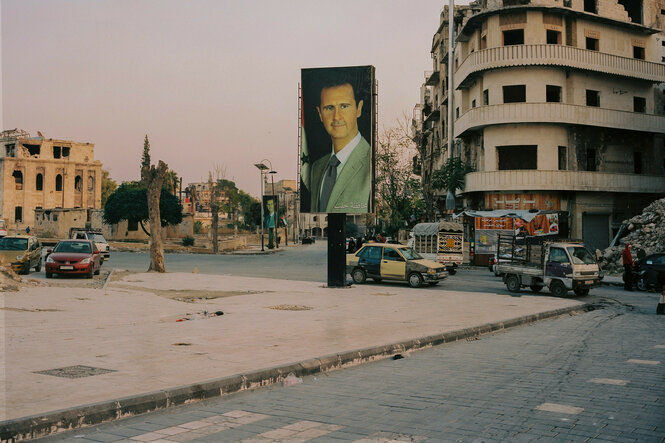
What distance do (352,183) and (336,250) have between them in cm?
264

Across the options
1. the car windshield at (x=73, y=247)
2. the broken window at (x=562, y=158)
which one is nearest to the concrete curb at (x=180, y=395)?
the car windshield at (x=73, y=247)

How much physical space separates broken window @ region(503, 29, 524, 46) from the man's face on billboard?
884 inches

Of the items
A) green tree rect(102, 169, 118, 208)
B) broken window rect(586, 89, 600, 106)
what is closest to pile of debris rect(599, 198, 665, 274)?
broken window rect(586, 89, 600, 106)

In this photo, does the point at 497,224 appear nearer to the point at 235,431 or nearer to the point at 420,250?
the point at 420,250

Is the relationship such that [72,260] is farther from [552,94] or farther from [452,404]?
[552,94]

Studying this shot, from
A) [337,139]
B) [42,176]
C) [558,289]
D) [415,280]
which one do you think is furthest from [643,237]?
[42,176]

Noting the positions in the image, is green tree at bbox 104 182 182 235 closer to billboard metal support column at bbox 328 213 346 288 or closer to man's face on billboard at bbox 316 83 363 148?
billboard metal support column at bbox 328 213 346 288

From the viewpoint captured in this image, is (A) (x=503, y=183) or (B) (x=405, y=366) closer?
(B) (x=405, y=366)

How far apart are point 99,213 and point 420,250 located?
5993 cm

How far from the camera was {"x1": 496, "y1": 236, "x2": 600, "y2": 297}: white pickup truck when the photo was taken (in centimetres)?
2030

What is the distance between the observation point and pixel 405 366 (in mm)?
8844

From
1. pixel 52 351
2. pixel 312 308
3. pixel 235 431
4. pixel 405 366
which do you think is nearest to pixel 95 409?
pixel 235 431

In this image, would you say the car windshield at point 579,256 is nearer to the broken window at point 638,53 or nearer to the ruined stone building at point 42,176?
the broken window at point 638,53

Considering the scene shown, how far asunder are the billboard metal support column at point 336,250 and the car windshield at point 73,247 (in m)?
10.9
